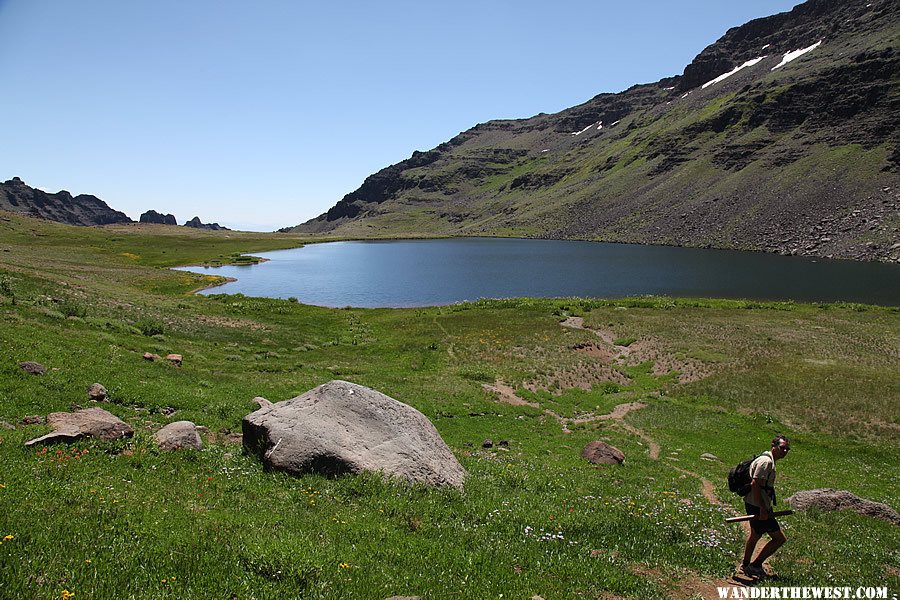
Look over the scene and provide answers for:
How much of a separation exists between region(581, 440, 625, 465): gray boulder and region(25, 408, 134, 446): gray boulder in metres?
18.7

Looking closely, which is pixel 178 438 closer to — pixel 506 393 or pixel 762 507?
pixel 762 507

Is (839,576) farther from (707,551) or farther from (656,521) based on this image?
(656,521)

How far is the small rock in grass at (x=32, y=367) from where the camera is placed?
19.9 metres

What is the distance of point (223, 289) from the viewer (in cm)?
9050

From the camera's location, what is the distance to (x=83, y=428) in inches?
550

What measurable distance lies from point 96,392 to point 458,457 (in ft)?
49.9

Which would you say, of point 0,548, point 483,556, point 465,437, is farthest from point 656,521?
point 0,548

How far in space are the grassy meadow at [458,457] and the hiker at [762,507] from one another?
0.49 meters

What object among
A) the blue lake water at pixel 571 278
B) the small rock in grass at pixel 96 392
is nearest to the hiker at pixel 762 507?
the small rock in grass at pixel 96 392

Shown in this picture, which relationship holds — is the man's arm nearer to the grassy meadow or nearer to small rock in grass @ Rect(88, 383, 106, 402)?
the grassy meadow

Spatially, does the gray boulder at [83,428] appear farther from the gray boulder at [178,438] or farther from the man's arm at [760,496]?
the man's arm at [760,496]

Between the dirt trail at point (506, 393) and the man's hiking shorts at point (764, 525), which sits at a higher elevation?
the man's hiking shorts at point (764, 525)

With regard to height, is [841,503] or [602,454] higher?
[841,503]

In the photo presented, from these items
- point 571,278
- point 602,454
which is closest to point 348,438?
point 602,454
